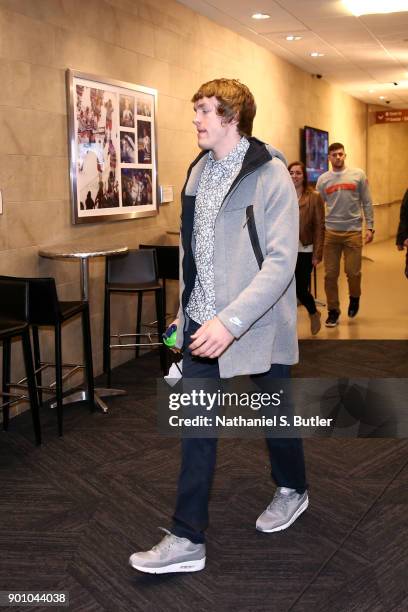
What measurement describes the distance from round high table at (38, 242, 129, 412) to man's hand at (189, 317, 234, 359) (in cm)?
228

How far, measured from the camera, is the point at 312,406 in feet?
14.7

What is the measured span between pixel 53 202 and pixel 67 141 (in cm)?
43

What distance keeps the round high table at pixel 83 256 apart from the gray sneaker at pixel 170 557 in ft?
6.69

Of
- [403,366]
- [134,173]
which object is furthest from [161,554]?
[134,173]

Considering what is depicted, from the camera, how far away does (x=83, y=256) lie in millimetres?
4359

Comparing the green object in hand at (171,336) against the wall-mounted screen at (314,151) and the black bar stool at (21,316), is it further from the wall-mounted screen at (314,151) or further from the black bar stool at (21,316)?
the wall-mounted screen at (314,151)

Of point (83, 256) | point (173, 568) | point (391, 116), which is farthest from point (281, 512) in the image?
point (391, 116)

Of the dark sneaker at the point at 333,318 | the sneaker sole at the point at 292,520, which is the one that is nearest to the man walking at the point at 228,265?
the sneaker sole at the point at 292,520

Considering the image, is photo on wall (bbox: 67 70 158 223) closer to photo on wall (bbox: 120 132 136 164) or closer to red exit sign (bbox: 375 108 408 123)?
photo on wall (bbox: 120 132 136 164)

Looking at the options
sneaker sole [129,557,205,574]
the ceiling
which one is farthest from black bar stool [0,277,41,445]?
the ceiling

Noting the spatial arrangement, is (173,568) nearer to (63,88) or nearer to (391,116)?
(63,88)

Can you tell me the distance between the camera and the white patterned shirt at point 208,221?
2.40 m

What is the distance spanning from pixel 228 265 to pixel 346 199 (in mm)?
5161

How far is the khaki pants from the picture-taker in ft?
23.6
